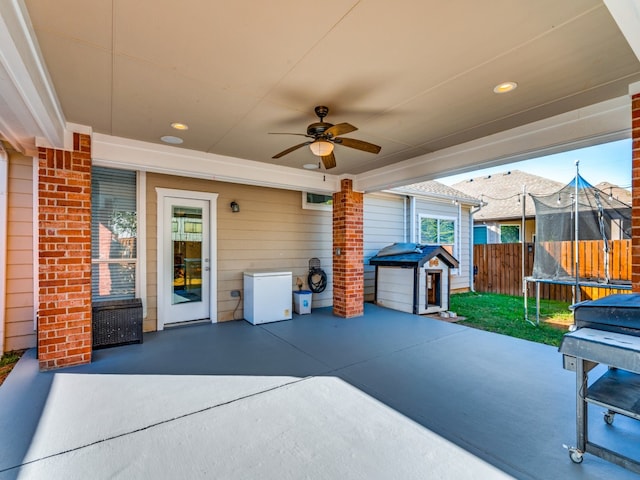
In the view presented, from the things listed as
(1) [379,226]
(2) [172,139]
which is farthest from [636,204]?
(1) [379,226]

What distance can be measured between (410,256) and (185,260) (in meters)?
4.61

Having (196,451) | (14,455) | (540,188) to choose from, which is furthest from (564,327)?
(540,188)

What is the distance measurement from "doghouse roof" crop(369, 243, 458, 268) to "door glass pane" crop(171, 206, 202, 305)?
4.06 metres

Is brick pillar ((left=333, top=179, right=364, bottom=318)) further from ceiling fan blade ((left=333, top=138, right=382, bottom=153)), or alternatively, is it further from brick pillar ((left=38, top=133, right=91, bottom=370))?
brick pillar ((left=38, top=133, right=91, bottom=370))

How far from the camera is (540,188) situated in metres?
15.1

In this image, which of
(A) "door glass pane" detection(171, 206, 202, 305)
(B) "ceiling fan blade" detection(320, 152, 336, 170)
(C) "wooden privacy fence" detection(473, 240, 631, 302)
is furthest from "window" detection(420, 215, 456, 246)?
(A) "door glass pane" detection(171, 206, 202, 305)

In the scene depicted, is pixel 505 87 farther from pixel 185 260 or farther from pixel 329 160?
pixel 185 260

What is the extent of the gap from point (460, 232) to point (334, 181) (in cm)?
588

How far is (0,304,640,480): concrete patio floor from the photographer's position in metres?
1.99

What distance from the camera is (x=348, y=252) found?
6.08 m

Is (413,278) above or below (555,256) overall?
below

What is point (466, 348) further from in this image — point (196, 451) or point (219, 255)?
point (219, 255)

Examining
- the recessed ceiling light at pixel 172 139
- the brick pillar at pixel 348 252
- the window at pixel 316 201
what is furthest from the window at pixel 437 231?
the recessed ceiling light at pixel 172 139

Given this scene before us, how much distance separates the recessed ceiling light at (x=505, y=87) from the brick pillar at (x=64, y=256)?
182 inches
